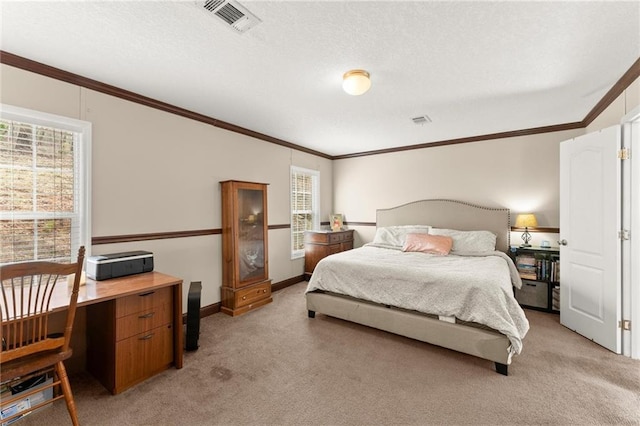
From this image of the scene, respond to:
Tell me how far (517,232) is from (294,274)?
11.9 ft

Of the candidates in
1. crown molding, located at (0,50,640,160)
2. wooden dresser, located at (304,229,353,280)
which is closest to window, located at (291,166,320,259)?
wooden dresser, located at (304,229,353,280)

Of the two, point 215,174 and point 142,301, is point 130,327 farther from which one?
point 215,174

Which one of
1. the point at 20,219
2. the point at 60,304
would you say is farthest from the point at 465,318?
the point at 20,219

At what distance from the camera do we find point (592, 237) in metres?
2.86

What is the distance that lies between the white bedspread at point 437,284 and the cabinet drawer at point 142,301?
1663 mm

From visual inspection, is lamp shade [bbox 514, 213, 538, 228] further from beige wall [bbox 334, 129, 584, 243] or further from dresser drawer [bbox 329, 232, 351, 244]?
dresser drawer [bbox 329, 232, 351, 244]

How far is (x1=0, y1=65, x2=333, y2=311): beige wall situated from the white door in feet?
12.9

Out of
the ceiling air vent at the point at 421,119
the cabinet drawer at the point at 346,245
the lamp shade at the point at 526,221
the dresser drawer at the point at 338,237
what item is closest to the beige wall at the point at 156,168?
the dresser drawer at the point at 338,237

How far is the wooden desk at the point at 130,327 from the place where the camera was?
6.69ft

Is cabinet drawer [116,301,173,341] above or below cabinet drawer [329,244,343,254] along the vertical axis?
below

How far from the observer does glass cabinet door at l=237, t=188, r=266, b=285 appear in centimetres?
370

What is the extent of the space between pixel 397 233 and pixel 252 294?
2.54 metres

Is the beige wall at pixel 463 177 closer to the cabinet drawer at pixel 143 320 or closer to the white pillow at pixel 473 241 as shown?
the white pillow at pixel 473 241

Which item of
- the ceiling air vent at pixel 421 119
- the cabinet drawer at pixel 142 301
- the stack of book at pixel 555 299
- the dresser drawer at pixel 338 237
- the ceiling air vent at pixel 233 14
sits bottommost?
the stack of book at pixel 555 299
